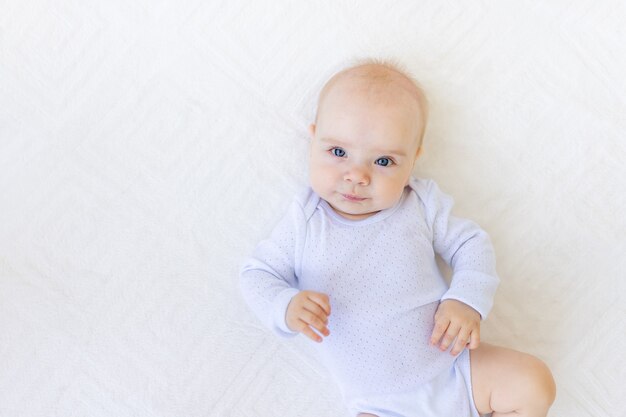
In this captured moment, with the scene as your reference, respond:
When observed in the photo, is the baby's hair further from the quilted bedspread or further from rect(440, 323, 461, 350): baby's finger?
rect(440, 323, 461, 350): baby's finger

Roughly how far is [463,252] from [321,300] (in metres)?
0.29

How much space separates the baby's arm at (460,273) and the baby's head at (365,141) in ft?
0.34

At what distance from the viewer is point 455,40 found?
4.20 feet

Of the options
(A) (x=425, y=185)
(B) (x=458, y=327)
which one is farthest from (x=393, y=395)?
(A) (x=425, y=185)

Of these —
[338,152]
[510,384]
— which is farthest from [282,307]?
[510,384]

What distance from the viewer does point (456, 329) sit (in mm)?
1090

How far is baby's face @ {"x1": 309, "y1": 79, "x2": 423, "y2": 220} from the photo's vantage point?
43.1 inches

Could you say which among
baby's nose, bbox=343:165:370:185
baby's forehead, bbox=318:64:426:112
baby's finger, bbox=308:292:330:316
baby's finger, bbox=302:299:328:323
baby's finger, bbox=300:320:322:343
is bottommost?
baby's finger, bbox=300:320:322:343

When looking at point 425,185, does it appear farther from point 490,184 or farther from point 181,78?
point 181,78

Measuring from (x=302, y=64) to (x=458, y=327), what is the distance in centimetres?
58

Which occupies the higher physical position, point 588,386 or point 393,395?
point 588,386

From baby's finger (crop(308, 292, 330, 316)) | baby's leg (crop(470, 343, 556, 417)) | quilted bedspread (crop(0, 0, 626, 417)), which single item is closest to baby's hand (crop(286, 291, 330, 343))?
baby's finger (crop(308, 292, 330, 316))

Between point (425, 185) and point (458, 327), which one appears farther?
point (425, 185)

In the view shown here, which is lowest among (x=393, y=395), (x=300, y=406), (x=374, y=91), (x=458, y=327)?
(x=300, y=406)
